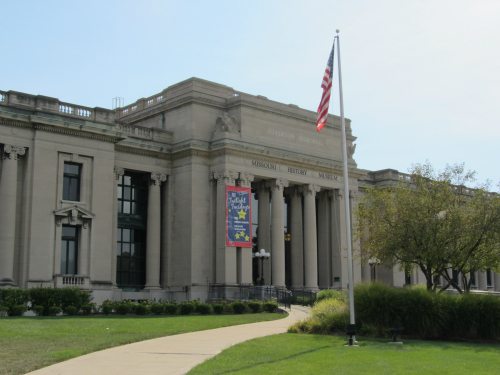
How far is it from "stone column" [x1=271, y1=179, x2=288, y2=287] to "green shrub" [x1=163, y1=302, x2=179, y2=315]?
50.2 ft

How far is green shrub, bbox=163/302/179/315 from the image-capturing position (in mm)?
39469

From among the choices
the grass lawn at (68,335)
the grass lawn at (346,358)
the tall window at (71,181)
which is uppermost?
the tall window at (71,181)

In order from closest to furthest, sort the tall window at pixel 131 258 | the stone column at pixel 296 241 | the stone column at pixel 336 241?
1. the tall window at pixel 131 258
2. the stone column at pixel 296 241
3. the stone column at pixel 336 241

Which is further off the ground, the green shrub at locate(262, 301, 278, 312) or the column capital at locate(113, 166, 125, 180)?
the column capital at locate(113, 166, 125, 180)

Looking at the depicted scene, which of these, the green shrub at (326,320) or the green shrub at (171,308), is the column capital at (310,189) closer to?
the green shrub at (171,308)

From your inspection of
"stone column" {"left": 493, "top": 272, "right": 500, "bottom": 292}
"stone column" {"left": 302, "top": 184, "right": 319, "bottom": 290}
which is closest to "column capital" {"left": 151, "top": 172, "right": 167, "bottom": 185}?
"stone column" {"left": 302, "top": 184, "right": 319, "bottom": 290}

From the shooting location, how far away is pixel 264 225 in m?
57.0

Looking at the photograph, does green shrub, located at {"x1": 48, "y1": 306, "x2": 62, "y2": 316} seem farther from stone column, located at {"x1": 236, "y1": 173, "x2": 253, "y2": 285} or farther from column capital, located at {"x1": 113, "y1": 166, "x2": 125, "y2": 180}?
stone column, located at {"x1": 236, "y1": 173, "x2": 253, "y2": 285}

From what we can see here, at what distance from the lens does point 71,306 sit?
125 feet

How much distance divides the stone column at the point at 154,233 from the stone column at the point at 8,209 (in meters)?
11.3

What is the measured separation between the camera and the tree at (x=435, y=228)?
34.1 meters

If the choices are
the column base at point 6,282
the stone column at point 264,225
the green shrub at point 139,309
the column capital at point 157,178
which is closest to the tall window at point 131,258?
the column capital at point 157,178

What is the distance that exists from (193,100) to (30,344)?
34.4 metres

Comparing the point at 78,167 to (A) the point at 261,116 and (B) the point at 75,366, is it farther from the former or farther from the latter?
(B) the point at 75,366
